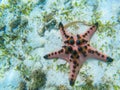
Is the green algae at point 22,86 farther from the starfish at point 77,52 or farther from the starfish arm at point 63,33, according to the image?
the starfish arm at point 63,33

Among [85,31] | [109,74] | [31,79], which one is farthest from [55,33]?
[109,74]

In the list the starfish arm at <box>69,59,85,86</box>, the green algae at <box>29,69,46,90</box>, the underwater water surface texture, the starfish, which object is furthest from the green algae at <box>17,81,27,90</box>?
the starfish arm at <box>69,59,85,86</box>

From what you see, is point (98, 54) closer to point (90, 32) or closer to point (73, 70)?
point (90, 32)

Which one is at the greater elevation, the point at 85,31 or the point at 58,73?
the point at 85,31

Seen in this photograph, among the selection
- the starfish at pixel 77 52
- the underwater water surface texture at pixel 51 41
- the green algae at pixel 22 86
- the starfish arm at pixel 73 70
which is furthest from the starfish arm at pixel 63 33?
the green algae at pixel 22 86

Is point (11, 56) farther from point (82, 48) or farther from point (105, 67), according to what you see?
point (105, 67)
